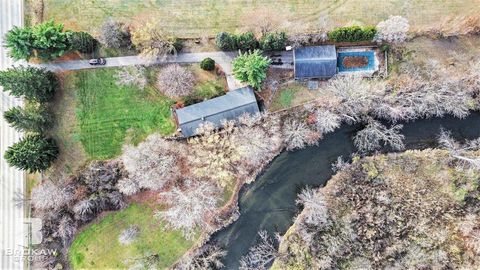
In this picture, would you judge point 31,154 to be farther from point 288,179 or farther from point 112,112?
point 288,179

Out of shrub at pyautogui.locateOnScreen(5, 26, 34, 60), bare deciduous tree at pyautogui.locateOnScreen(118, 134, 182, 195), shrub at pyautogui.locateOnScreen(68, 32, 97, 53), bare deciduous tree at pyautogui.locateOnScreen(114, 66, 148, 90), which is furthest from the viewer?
bare deciduous tree at pyautogui.locateOnScreen(114, 66, 148, 90)

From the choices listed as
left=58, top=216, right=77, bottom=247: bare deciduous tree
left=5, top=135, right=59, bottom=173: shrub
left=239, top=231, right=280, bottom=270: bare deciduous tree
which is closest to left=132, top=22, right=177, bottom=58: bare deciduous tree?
left=5, top=135, right=59, bottom=173: shrub

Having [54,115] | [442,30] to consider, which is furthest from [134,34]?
[442,30]

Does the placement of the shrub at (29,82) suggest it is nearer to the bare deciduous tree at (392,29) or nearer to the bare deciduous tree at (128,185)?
the bare deciduous tree at (128,185)

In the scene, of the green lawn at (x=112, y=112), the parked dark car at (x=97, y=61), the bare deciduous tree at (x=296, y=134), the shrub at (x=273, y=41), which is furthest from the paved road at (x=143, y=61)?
the bare deciduous tree at (x=296, y=134)

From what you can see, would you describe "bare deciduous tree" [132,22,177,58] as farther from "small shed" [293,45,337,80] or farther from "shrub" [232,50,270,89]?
"small shed" [293,45,337,80]

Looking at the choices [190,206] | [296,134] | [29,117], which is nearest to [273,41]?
[296,134]
